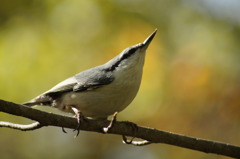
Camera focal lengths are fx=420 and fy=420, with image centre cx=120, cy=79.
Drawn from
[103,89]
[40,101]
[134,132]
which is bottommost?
[134,132]

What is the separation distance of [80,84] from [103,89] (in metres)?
0.29

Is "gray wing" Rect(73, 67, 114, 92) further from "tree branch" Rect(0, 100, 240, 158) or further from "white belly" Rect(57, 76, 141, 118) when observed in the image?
Result: "tree branch" Rect(0, 100, 240, 158)

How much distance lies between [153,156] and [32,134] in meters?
1.65

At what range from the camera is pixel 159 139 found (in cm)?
271

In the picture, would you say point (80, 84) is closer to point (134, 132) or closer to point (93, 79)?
point (93, 79)

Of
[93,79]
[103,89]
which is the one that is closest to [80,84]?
[93,79]

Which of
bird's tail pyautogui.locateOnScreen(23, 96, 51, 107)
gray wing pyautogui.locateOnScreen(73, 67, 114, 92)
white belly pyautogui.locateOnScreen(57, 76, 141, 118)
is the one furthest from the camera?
bird's tail pyautogui.locateOnScreen(23, 96, 51, 107)

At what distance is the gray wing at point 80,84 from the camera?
11.4ft

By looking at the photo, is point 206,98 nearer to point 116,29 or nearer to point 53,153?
point 116,29

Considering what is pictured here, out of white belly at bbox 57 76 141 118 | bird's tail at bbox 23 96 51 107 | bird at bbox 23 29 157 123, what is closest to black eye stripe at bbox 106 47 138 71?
bird at bbox 23 29 157 123

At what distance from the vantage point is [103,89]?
338cm

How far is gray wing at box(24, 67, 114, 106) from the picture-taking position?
349 cm

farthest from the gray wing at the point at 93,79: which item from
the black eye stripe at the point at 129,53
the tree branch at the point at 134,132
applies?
the tree branch at the point at 134,132

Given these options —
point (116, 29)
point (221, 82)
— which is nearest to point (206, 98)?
point (221, 82)
